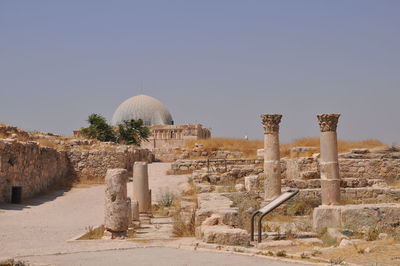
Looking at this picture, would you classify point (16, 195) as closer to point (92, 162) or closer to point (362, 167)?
point (92, 162)

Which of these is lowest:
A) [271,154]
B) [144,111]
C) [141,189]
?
[141,189]

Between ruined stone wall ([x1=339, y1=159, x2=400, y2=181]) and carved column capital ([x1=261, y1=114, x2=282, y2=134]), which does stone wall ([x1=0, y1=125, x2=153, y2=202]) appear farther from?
ruined stone wall ([x1=339, y1=159, x2=400, y2=181])

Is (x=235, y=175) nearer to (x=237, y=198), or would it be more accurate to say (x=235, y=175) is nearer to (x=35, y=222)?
(x=237, y=198)

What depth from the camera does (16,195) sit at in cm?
1717

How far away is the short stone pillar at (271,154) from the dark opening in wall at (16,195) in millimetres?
7591

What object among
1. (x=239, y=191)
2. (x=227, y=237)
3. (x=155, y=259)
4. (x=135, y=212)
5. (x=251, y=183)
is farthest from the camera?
(x=251, y=183)

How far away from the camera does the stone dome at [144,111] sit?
62.8 m

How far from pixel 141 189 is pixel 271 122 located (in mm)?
4094

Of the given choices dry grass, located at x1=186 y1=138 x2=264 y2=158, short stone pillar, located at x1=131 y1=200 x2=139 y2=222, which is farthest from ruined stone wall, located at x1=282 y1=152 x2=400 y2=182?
dry grass, located at x1=186 y1=138 x2=264 y2=158

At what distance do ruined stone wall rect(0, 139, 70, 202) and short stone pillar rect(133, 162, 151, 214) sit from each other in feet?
13.0

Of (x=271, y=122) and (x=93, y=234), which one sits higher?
(x=271, y=122)

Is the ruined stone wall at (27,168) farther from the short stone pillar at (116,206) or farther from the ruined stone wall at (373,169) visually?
the ruined stone wall at (373,169)

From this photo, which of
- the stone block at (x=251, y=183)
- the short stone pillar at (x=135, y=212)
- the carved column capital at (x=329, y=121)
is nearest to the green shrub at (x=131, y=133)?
the stone block at (x=251, y=183)

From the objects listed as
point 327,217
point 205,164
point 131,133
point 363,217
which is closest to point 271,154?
point 327,217
